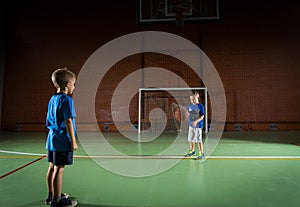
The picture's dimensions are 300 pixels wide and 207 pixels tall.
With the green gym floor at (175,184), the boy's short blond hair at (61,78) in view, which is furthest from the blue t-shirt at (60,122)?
the green gym floor at (175,184)

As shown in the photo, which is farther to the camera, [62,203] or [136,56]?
[136,56]

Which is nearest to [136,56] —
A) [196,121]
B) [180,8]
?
[180,8]

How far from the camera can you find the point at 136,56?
11.7m

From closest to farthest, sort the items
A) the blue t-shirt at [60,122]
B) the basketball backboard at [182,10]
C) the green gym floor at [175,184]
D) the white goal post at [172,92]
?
the blue t-shirt at [60,122]
the green gym floor at [175,184]
the basketball backboard at [182,10]
the white goal post at [172,92]

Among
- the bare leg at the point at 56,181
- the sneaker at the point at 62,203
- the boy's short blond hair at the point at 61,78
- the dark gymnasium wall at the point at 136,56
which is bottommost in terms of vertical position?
the sneaker at the point at 62,203

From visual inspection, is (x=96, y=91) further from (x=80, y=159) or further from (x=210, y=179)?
(x=210, y=179)

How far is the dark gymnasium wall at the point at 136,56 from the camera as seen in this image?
1084 centimetres

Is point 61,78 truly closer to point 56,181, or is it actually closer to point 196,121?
point 56,181

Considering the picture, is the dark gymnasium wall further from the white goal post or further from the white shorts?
the white shorts

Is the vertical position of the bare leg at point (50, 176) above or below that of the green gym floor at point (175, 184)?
above

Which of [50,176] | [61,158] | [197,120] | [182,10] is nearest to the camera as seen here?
[61,158]

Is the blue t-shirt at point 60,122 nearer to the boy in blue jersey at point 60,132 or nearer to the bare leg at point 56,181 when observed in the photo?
the boy in blue jersey at point 60,132

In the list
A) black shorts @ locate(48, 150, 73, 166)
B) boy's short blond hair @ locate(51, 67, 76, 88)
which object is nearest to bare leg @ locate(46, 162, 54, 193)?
black shorts @ locate(48, 150, 73, 166)

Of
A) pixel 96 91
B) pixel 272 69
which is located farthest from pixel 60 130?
pixel 272 69
